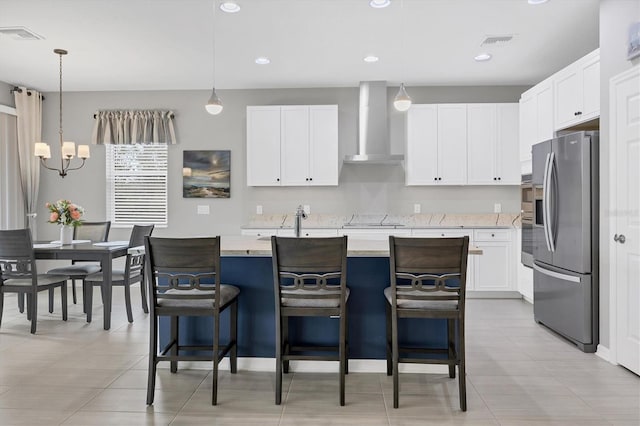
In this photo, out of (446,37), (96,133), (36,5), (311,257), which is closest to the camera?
(311,257)

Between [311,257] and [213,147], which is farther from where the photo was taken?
[213,147]

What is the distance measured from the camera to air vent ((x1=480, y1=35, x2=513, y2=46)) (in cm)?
434

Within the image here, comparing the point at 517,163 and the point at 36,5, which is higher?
the point at 36,5

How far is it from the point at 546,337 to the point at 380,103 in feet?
11.0

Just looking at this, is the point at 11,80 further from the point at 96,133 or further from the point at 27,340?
the point at 27,340

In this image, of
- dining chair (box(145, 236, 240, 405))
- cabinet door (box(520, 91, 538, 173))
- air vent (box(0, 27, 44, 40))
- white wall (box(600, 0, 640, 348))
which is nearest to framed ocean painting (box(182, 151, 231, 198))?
air vent (box(0, 27, 44, 40))

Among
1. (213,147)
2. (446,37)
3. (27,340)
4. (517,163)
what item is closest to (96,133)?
(213,147)

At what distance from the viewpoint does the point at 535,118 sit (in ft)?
15.7

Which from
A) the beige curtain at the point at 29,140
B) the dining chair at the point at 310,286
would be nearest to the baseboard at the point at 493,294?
the dining chair at the point at 310,286

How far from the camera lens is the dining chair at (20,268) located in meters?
4.07

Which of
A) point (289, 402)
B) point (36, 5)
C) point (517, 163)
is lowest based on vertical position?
point (289, 402)

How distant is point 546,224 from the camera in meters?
3.98

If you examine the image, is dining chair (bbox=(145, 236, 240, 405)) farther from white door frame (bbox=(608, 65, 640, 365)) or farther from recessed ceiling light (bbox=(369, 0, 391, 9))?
white door frame (bbox=(608, 65, 640, 365))

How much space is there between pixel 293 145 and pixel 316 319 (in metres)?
3.17
